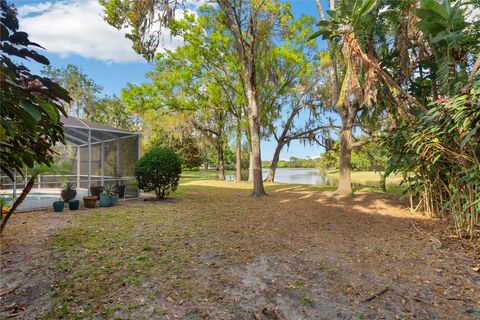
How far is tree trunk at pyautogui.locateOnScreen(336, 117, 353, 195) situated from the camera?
10125 mm

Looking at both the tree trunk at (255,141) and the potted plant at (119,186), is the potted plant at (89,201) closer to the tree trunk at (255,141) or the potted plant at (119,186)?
the potted plant at (119,186)

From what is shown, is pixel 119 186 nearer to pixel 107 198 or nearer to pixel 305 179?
pixel 107 198

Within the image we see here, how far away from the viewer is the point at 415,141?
4848mm

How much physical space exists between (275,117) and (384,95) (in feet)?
36.5

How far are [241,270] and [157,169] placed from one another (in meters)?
6.14

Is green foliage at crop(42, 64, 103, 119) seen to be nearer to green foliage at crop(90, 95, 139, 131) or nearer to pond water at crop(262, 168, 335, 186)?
green foliage at crop(90, 95, 139, 131)

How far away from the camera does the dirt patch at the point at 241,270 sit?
246 cm

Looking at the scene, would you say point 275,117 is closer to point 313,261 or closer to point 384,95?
point 384,95

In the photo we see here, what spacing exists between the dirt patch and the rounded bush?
2980 mm

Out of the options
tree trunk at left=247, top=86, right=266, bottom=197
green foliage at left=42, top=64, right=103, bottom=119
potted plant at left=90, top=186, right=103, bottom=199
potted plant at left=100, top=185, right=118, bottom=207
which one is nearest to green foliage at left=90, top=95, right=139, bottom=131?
green foliage at left=42, top=64, right=103, bottom=119

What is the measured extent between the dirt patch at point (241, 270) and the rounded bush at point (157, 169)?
9.78ft

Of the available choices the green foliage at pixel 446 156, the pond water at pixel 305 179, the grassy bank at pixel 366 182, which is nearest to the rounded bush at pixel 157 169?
the green foliage at pixel 446 156

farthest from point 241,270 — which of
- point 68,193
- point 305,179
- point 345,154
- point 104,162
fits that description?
point 305,179

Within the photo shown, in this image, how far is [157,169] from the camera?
344 inches
